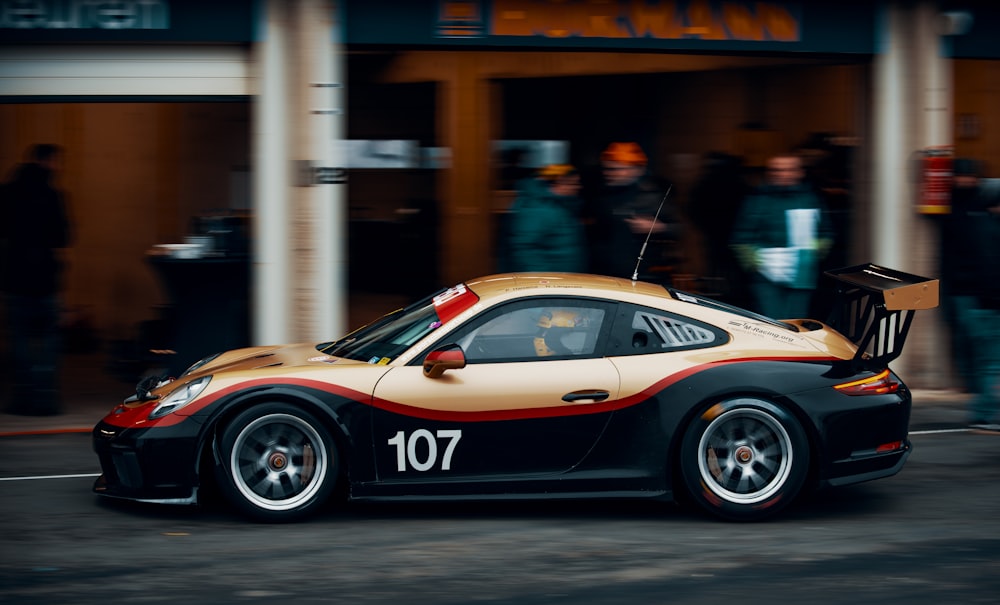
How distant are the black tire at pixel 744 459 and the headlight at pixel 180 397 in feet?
7.93

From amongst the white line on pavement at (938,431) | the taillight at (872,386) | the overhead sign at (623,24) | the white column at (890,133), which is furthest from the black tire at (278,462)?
the white column at (890,133)

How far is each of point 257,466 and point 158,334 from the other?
4635 millimetres

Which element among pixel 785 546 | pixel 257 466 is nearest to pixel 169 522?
pixel 257 466

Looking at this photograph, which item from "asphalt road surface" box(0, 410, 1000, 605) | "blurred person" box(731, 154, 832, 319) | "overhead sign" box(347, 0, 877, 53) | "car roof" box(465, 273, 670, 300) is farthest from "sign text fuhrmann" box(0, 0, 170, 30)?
"blurred person" box(731, 154, 832, 319)

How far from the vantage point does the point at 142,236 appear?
12.7 meters

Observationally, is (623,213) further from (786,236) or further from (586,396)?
(586,396)

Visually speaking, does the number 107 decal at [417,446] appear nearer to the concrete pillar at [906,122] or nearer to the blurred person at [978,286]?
the blurred person at [978,286]

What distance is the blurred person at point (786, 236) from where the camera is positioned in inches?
401

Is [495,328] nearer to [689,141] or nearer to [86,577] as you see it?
[86,577]

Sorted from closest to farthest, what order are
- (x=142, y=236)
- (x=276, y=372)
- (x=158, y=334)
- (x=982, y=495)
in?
1. (x=276, y=372)
2. (x=982, y=495)
3. (x=158, y=334)
4. (x=142, y=236)

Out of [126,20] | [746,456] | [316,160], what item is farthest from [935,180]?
[126,20]

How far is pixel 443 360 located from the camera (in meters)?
6.35

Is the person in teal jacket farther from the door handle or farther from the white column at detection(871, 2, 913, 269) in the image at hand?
the door handle

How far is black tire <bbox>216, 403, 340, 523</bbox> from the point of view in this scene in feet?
20.9
